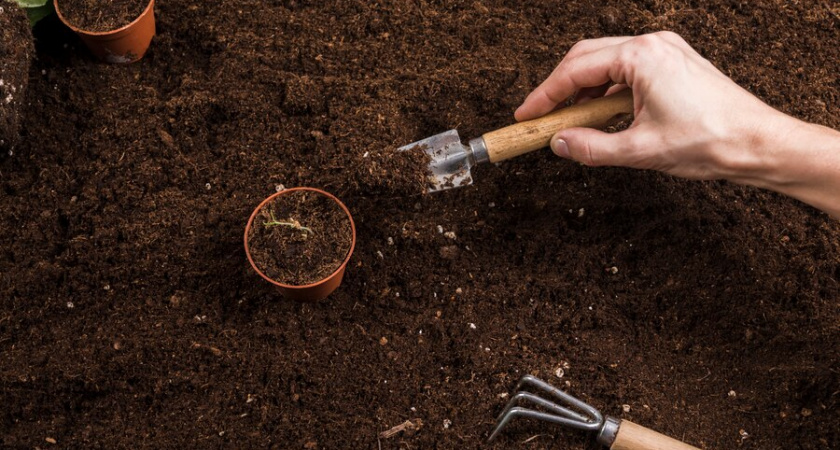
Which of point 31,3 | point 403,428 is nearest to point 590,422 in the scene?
point 403,428

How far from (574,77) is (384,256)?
66 centimetres

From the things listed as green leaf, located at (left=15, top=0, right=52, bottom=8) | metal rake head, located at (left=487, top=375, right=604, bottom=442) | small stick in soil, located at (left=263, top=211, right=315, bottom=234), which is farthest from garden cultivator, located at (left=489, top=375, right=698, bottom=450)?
green leaf, located at (left=15, top=0, right=52, bottom=8)

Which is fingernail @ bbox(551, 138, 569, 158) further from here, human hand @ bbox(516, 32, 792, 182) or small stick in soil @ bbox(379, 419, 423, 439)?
small stick in soil @ bbox(379, 419, 423, 439)

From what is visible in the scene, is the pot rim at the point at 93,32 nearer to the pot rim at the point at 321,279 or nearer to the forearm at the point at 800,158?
the pot rim at the point at 321,279

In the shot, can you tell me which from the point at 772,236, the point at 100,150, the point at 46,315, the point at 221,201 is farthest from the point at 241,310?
the point at 772,236

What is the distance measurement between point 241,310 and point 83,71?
89 cm

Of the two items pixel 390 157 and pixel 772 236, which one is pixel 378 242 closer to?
pixel 390 157

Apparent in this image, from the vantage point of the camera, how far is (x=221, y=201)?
1.97 meters

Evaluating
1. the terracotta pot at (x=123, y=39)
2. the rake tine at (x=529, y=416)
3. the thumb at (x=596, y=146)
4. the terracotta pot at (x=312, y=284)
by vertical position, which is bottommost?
the rake tine at (x=529, y=416)

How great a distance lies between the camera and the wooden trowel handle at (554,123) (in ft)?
5.79

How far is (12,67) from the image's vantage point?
2000 mm

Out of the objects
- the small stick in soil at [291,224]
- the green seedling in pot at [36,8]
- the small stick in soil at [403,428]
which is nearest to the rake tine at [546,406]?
the small stick in soil at [403,428]

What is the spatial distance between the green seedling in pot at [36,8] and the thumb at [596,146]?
1499 millimetres

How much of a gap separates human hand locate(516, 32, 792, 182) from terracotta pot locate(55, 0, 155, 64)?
1.21m
